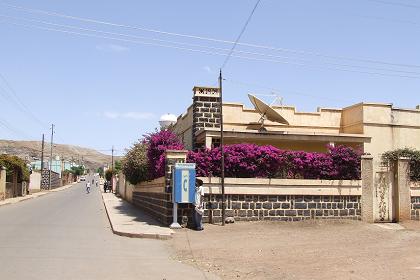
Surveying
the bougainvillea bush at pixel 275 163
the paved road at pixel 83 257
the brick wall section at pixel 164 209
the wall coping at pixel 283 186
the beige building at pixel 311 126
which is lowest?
the paved road at pixel 83 257

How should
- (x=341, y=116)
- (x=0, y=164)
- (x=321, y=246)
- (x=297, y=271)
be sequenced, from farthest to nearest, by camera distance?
(x=0, y=164) → (x=341, y=116) → (x=321, y=246) → (x=297, y=271)

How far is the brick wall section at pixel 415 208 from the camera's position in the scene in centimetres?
1895

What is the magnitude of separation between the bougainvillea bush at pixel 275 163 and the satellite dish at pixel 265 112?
5519mm

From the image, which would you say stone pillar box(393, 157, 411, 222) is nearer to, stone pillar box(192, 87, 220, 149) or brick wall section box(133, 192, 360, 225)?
brick wall section box(133, 192, 360, 225)

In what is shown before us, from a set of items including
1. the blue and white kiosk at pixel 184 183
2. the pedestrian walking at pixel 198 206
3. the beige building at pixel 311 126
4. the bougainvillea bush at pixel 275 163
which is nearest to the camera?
the pedestrian walking at pixel 198 206

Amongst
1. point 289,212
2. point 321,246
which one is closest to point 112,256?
point 321,246

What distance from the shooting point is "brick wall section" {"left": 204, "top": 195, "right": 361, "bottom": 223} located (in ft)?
58.5

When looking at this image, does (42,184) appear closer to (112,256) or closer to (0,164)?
(0,164)

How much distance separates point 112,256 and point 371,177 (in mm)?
10711

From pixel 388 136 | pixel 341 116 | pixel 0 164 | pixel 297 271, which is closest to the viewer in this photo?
pixel 297 271

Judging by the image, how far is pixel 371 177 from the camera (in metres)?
18.7

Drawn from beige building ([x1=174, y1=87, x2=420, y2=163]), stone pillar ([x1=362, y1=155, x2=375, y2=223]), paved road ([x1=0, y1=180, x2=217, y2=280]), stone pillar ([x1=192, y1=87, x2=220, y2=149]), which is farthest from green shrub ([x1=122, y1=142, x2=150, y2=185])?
stone pillar ([x1=362, y1=155, x2=375, y2=223])

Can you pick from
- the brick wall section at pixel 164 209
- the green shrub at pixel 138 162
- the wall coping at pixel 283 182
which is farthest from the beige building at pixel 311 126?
the wall coping at pixel 283 182

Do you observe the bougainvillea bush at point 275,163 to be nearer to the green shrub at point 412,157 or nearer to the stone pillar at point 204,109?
the green shrub at point 412,157
